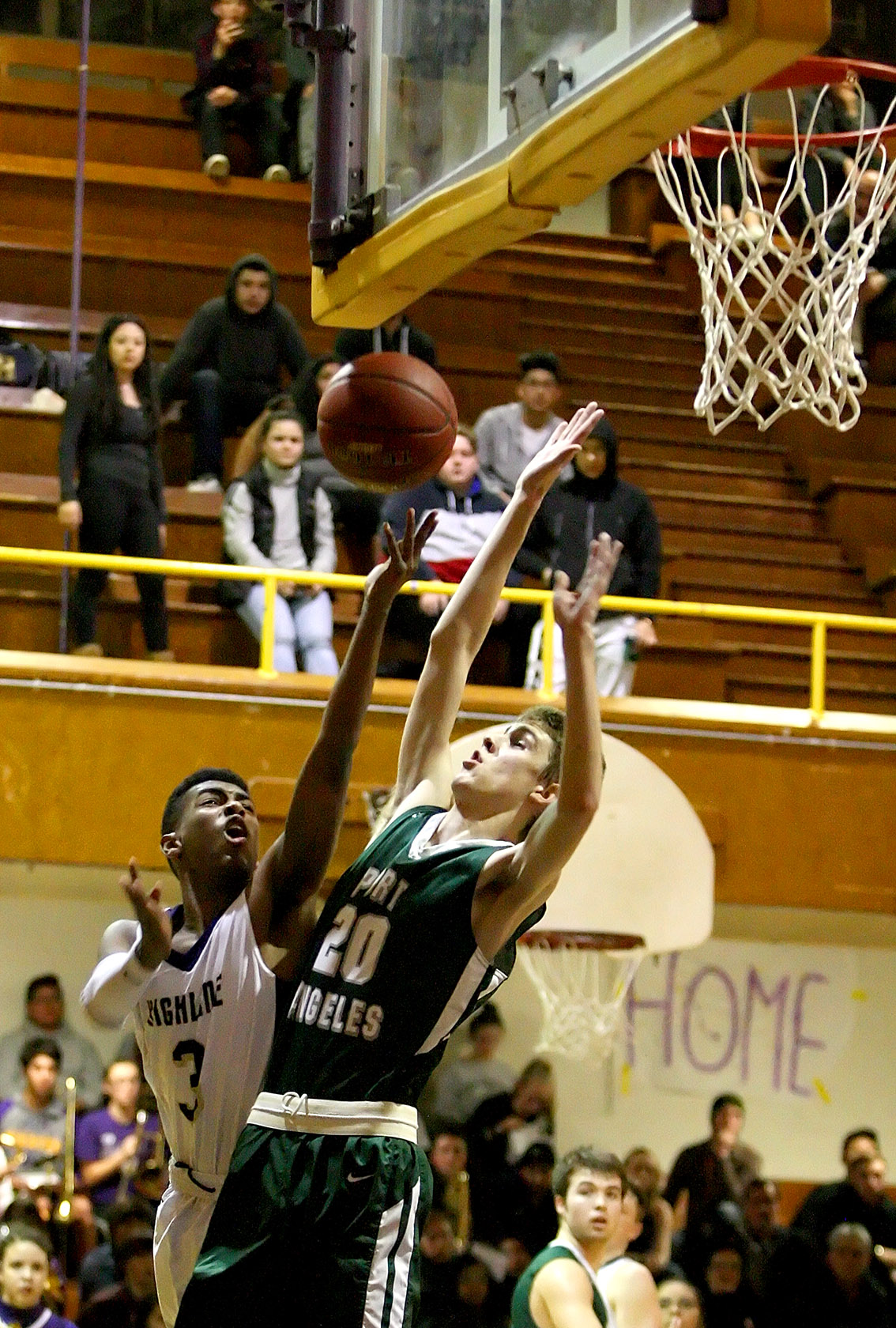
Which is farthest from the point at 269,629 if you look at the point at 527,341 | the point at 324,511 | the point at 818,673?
the point at 527,341

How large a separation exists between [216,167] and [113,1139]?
686 centimetres

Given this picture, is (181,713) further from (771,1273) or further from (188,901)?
(188,901)

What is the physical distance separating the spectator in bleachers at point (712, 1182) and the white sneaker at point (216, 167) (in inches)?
265

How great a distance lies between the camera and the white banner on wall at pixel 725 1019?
10.4 metres

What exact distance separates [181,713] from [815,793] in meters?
2.84

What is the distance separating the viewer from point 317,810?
12.5 feet

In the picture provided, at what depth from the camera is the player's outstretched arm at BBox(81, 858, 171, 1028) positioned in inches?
144

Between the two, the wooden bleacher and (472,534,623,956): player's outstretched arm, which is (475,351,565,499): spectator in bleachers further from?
(472,534,623,956): player's outstretched arm

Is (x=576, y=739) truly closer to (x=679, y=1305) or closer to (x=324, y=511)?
(x=679, y=1305)

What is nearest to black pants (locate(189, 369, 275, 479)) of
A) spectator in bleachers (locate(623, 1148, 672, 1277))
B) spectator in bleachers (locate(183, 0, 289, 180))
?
spectator in bleachers (locate(183, 0, 289, 180))

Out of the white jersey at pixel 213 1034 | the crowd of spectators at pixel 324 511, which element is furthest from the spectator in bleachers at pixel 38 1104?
the white jersey at pixel 213 1034

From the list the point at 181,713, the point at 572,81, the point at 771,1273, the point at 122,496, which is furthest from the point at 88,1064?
the point at 572,81

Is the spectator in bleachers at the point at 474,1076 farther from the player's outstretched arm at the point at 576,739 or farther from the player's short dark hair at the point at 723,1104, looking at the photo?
the player's outstretched arm at the point at 576,739

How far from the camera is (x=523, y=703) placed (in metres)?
8.81
